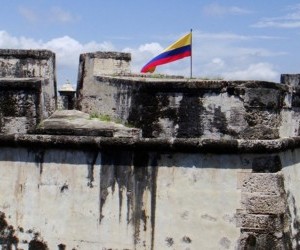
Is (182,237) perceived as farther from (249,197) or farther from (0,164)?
(0,164)

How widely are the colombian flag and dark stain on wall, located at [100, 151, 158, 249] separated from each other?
277 cm

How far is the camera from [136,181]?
670 cm

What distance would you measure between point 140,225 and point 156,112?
1.28m

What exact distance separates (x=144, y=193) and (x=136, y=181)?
157mm

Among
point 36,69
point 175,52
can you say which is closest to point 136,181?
point 36,69

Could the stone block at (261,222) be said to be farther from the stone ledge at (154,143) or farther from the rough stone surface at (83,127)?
the rough stone surface at (83,127)

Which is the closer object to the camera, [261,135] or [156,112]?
[261,135]

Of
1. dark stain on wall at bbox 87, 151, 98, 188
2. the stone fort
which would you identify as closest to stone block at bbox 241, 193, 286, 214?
the stone fort

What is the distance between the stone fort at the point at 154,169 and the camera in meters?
6.46

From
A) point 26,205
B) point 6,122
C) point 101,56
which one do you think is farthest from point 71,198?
point 101,56

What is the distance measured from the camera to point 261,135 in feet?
21.4

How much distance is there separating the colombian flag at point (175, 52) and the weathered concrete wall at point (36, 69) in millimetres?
1841

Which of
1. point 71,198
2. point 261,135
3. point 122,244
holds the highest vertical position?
point 261,135

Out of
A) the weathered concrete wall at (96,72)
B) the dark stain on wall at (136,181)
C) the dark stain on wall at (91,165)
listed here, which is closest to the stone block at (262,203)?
the dark stain on wall at (136,181)
